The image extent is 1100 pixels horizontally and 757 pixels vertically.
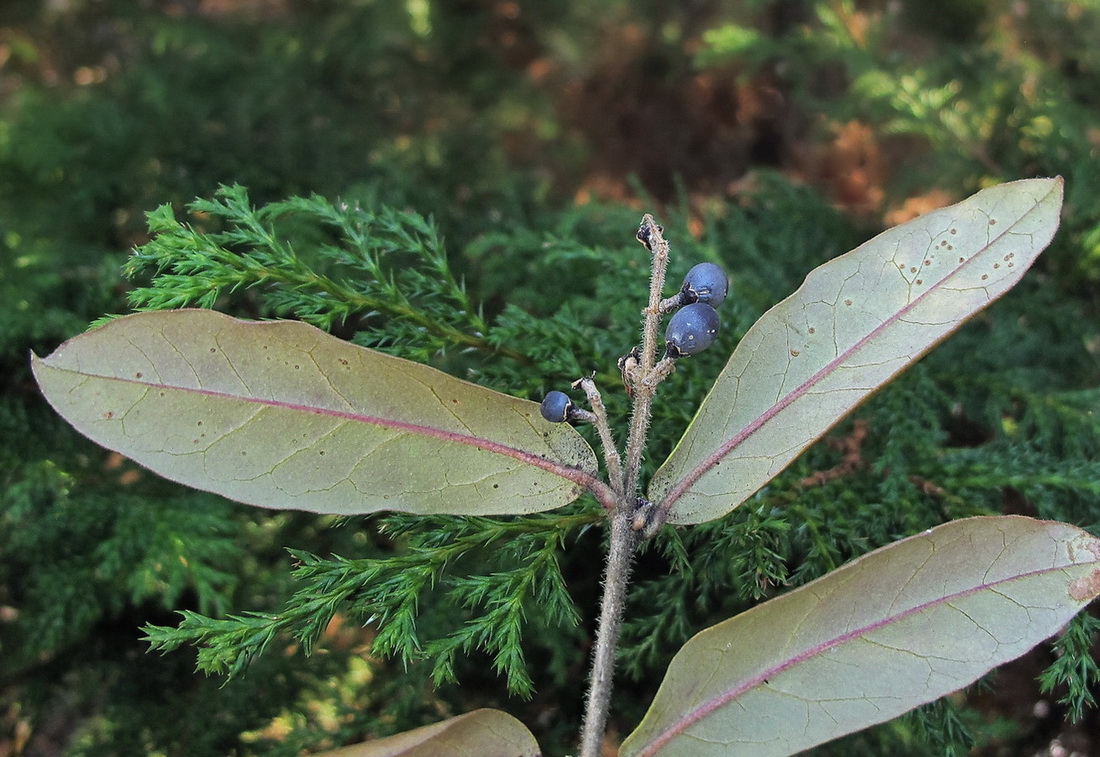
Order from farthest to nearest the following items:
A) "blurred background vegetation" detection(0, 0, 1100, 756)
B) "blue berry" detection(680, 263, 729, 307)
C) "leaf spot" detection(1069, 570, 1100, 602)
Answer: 1. "blurred background vegetation" detection(0, 0, 1100, 756)
2. "blue berry" detection(680, 263, 729, 307)
3. "leaf spot" detection(1069, 570, 1100, 602)

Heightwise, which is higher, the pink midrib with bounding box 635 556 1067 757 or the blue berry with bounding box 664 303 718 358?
the blue berry with bounding box 664 303 718 358

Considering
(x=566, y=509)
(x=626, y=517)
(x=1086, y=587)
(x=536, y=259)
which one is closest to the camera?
(x=1086, y=587)

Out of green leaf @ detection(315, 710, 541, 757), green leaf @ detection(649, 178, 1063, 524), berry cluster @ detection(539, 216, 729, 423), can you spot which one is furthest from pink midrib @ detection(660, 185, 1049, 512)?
green leaf @ detection(315, 710, 541, 757)

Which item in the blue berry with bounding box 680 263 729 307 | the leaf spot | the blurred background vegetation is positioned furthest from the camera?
the blurred background vegetation

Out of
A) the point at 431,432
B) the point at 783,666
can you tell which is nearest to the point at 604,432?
the point at 431,432

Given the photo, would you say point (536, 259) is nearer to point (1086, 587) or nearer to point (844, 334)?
point (844, 334)

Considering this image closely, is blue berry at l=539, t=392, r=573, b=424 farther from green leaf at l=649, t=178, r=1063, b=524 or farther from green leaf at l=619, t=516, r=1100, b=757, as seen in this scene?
green leaf at l=619, t=516, r=1100, b=757

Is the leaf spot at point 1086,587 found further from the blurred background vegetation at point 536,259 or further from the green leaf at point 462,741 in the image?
the green leaf at point 462,741

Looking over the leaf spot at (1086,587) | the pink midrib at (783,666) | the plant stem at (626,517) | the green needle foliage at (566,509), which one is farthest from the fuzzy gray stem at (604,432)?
the leaf spot at (1086,587)
